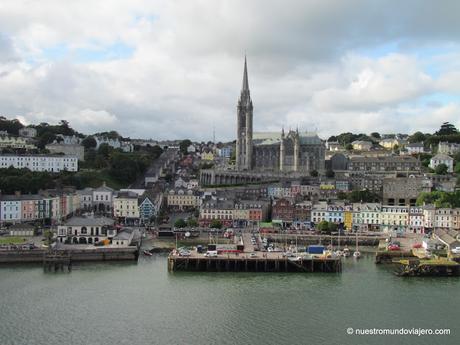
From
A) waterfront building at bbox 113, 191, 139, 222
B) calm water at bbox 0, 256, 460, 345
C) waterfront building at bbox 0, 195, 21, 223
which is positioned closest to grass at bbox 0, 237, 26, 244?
calm water at bbox 0, 256, 460, 345

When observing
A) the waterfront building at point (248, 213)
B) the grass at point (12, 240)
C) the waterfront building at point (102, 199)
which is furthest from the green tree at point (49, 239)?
the waterfront building at point (248, 213)

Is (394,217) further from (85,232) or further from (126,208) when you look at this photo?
(85,232)

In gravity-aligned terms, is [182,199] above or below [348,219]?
above

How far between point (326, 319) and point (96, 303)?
9023 millimetres

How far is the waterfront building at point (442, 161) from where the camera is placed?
65.6 meters

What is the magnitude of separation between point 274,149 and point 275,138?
12.3 feet

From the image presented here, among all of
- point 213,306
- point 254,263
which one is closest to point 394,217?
point 254,263

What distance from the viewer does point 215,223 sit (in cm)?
4503

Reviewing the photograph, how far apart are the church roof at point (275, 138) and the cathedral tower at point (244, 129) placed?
251 cm

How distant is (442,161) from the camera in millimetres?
66188

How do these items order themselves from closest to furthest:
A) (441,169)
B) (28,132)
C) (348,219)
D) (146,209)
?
(348,219), (146,209), (441,169), (28,132)

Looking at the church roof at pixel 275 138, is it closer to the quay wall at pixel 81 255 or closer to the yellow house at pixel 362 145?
the yellow house at pixel 362 145

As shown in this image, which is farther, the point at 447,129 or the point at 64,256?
the point at 447,129

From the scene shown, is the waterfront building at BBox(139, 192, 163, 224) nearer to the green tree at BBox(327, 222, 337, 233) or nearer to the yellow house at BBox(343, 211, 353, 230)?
the green tree at BBox(327, 222, 337, 233)
